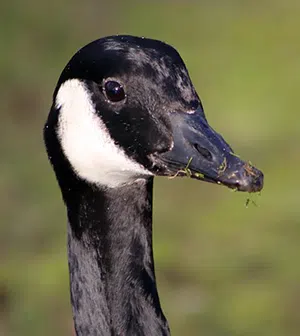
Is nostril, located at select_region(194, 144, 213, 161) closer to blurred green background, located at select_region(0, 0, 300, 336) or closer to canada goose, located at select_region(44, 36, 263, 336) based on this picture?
canada goose, located at select_region(44, 36, 263, 336)

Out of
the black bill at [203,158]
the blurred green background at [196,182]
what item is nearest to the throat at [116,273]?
the black bill at [203,158]

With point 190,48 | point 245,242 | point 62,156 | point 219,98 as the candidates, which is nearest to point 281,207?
point 245,242

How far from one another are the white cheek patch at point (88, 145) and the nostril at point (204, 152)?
0.22m

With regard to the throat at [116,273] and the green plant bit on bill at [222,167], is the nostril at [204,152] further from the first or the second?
the throat at [116,273]

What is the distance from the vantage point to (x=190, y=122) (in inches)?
131

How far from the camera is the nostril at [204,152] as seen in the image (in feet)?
10.7

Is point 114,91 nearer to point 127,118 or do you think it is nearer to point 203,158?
point 127,118

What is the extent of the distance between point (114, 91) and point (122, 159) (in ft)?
0.73

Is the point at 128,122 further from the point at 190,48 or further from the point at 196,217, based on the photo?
the point at 190,48

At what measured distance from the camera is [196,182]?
7.82 m

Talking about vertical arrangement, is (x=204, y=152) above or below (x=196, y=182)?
below

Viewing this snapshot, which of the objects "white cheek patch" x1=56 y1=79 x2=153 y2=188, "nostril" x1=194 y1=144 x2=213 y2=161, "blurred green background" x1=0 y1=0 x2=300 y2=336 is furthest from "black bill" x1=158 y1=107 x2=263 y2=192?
"blurred green background" x1=0 y1=0 x2=300 y2=336

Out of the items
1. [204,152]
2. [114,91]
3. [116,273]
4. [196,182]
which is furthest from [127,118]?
[196,182]

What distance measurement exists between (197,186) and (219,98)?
4.46 feet
